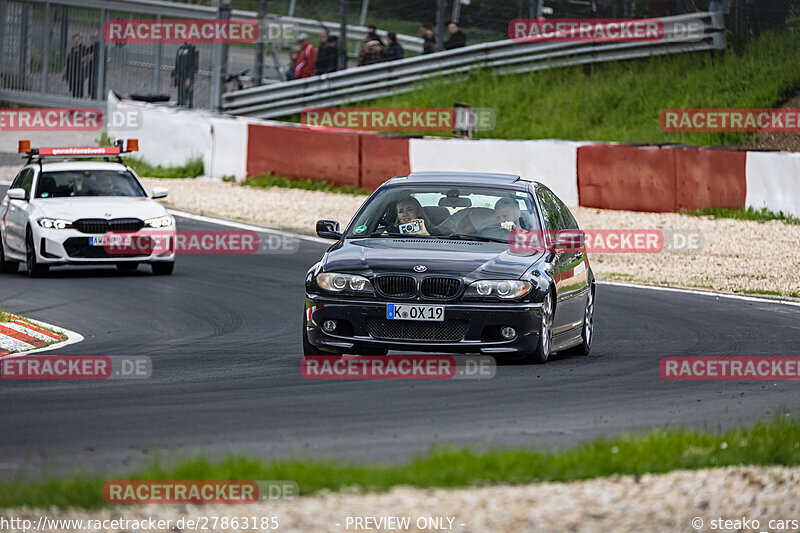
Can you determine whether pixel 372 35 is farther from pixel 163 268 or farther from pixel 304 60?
pixel 163 268

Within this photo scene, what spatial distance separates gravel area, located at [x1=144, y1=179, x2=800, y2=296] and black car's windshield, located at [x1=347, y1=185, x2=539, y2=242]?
21.5ft

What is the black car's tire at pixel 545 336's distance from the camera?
32.9 ft

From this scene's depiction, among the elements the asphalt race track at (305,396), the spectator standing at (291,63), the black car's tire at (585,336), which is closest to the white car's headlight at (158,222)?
the asphalt race track at (305,396)

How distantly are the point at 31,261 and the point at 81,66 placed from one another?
2020 centimetres

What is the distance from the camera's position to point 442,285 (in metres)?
9.81

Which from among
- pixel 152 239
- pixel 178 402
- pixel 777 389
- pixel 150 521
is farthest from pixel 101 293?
pixel 150 521

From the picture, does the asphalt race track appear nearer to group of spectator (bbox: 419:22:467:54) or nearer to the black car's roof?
the black car's roof

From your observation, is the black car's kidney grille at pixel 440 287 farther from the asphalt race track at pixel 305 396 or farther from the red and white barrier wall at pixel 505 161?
the red and white barrier wall at pixel 505 161

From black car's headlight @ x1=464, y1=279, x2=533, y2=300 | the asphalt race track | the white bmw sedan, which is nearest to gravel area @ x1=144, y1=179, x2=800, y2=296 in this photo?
the asphalt race track

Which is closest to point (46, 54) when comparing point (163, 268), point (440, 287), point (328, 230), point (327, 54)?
point (327, 54)

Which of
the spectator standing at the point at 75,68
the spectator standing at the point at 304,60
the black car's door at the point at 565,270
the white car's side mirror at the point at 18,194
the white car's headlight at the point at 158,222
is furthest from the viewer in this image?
the spectator standing at the point at 75,68

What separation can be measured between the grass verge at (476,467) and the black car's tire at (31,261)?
37.1 ft

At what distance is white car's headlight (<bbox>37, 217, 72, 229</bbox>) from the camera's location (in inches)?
668

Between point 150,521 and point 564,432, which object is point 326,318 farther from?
point 150,521
